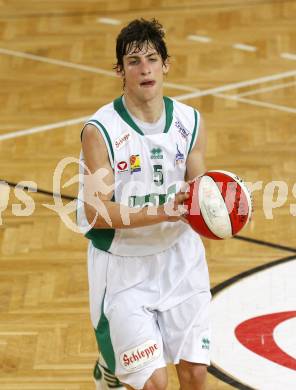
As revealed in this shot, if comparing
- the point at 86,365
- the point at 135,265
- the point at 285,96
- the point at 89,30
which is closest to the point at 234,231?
the point at 135,265

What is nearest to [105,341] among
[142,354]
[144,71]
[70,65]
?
[142,354]

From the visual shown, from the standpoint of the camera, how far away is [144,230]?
5453 mm

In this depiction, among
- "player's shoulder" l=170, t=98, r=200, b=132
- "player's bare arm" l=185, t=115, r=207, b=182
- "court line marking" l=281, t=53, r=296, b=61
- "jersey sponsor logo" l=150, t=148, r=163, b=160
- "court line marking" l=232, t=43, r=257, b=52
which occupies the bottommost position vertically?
"court line marking" l=281, t=53, r=296, b=61

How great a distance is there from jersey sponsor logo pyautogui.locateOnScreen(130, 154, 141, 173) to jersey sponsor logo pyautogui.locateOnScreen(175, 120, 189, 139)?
0.31m

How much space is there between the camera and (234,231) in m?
5.22

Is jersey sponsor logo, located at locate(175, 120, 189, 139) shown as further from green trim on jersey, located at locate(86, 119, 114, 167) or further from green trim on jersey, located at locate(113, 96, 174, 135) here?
green trim on jersey, located at locate(86, 119, 114, 167)

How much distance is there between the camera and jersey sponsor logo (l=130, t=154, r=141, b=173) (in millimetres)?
5359

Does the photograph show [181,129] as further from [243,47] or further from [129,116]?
[243,47]

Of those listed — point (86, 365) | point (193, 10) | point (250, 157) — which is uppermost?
point (193, 10)

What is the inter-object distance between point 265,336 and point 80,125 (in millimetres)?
3517

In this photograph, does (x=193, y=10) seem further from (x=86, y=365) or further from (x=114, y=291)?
(x=114, y=291)

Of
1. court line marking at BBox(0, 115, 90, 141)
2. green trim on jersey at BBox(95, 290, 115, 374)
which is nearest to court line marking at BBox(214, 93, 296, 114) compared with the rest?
court line marking at BBox(0, 115, 90, 141)

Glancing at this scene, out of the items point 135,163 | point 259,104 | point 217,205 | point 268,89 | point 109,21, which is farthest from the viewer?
point 109,21

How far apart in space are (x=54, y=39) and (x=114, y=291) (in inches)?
248
